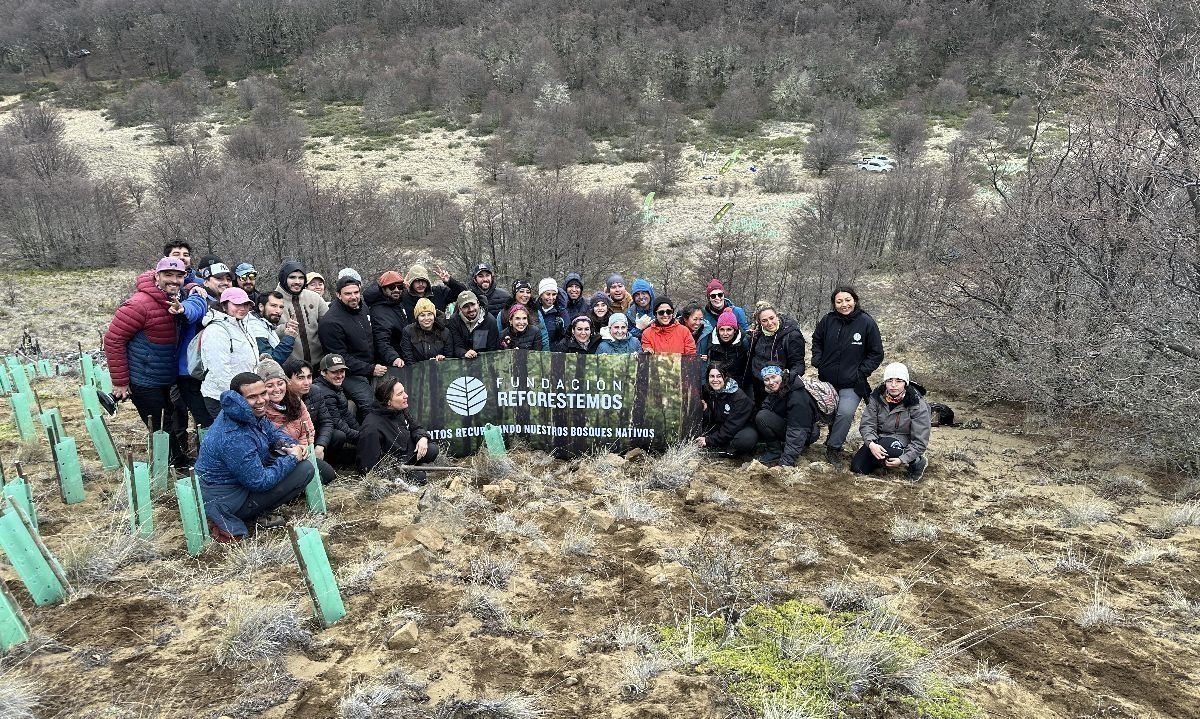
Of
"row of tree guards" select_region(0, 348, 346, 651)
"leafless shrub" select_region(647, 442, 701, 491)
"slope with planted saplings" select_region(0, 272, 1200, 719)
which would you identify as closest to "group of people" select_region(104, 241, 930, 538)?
"row of tree guards" select_region(0, 348, 346, 651)

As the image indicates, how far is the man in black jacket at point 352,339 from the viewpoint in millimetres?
6535

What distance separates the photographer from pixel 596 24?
66.8 m

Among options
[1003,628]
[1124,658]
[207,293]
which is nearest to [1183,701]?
[1124,658]

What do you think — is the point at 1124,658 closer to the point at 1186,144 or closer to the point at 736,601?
the point at 736,601

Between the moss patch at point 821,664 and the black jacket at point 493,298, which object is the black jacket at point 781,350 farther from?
the moss patch at point 821,664

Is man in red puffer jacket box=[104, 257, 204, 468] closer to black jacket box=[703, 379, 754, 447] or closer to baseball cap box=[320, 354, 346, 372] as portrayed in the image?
baseball cap box=[320, 354, 346, 372]

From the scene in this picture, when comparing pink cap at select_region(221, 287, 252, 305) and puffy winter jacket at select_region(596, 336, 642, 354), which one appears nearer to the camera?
pink cap at select_region(221, 287, 252, 305)

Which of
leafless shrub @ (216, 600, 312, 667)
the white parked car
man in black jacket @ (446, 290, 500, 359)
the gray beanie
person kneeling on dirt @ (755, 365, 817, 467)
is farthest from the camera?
the white parked car

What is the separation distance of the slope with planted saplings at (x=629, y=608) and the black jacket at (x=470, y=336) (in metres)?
1.64

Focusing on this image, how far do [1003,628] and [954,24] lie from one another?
238 feet

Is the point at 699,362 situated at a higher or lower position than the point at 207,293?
lower

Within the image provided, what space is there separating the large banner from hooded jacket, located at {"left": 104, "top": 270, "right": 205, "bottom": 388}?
2.06 metres

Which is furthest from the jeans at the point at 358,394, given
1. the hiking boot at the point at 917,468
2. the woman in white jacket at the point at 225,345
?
the hiking boot at the point at 917,468

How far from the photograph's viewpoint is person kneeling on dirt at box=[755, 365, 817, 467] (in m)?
6.92
